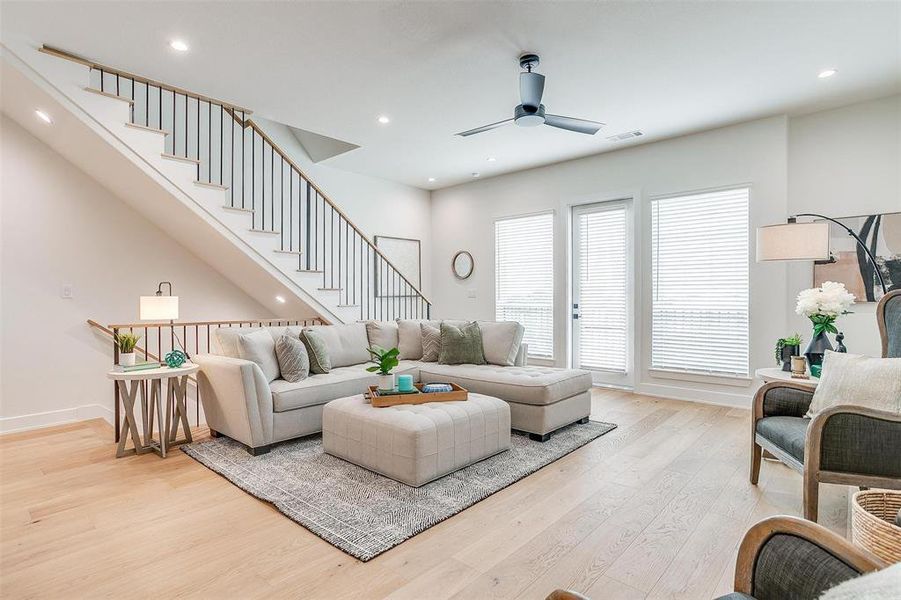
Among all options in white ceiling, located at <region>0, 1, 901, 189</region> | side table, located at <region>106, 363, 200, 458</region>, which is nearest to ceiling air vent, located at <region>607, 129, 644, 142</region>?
white ceiling, located at <region>0, 1, 901, 189</region>

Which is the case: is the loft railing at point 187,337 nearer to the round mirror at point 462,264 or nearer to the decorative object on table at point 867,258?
the round mirror at point 462,264

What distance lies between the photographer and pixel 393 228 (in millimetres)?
7199

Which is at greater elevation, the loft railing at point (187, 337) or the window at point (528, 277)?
the window at point (528, 277)

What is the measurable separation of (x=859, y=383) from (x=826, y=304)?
93cm

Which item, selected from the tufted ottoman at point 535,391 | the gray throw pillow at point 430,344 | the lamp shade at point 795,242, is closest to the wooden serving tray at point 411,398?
the tufted ottoman at point 535,391

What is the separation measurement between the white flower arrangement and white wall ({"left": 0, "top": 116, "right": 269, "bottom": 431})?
5.80 metres

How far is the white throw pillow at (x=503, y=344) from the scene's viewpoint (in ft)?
14.9

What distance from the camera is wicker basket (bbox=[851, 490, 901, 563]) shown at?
4.56 feet

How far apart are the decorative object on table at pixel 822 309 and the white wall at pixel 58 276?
581 centimetres

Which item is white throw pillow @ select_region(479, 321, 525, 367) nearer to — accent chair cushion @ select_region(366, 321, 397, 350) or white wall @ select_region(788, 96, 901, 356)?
accent chair cushion @ select_region(366, 321, 397, 350)

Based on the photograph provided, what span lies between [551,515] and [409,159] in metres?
4.73

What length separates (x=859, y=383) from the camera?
223 cm

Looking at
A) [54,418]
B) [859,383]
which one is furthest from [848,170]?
[54,418]

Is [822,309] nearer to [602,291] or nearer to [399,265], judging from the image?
[602,291]
